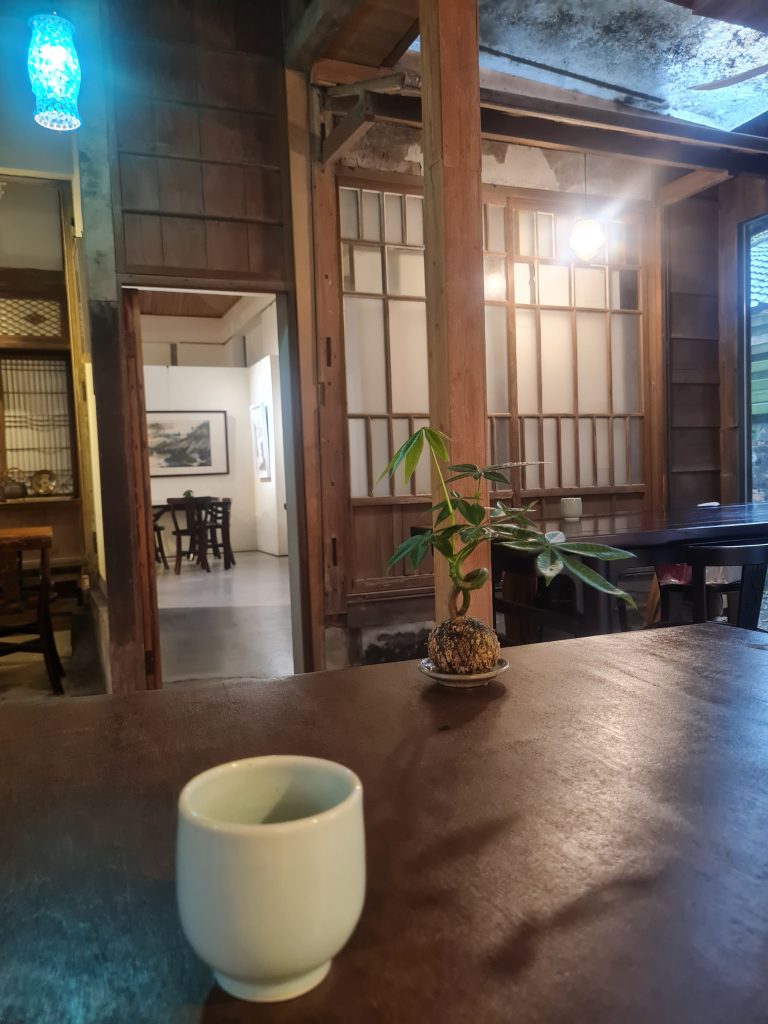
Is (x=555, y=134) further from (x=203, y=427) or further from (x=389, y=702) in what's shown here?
(x=203, y=427)

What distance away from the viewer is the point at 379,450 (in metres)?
3.81

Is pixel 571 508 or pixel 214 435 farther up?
pixel 214 435

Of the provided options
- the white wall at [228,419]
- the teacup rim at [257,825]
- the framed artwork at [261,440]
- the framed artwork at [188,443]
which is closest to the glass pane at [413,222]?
the teacup rim at [257,825]

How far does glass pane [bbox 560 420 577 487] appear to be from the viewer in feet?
14.3

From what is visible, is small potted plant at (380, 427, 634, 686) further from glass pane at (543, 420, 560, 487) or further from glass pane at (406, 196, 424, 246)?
glass pane at (543, 420, 560, 487)

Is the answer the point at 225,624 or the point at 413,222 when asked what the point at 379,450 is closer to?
the point at 413,222

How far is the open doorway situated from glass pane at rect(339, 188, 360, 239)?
4323 mm

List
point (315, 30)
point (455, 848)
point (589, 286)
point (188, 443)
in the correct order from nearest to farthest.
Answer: point (455, 848), point (315, 30), point (589, 286), point (188, 443)

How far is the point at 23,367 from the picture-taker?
5.52m

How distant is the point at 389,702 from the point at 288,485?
9.04 feet

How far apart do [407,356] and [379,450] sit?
55 cm

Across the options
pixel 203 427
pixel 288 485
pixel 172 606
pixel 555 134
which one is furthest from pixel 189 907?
pixel 203 427

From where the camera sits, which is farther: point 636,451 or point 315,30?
point 636,451

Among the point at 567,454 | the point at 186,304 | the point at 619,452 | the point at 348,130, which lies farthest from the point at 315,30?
the point at 186,304
